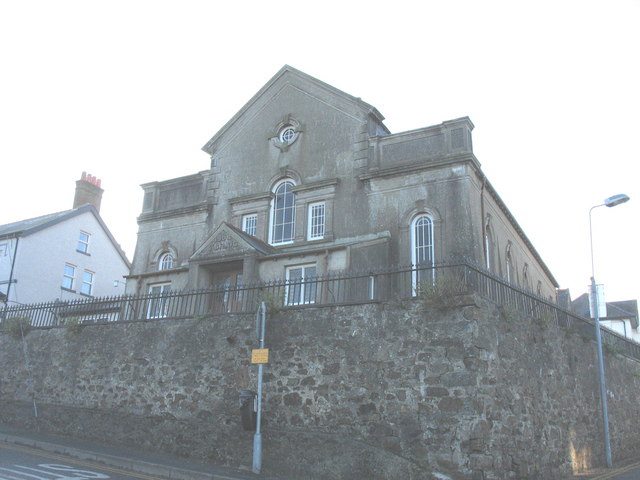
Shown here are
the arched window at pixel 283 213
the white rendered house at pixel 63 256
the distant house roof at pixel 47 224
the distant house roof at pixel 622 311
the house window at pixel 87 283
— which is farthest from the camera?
the distant house roof at pixel 622 311

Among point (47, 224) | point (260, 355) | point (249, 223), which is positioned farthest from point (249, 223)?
point (47, 224)

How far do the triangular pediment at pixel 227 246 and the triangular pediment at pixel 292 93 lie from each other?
5275 millimetres

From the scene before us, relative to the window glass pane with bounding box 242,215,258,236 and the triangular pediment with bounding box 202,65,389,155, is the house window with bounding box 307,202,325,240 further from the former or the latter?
the triangular pediment with bounding box 202,65,389,155

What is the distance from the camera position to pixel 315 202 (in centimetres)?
2105

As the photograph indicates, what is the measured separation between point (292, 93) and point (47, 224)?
55.1ft

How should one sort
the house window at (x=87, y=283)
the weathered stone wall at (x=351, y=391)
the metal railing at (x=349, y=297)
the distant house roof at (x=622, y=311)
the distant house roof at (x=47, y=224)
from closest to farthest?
the weathered stone wall at (x=351, y=391)
the metal railing at (x=349, y=297)
the distant house roof at (x=47, y=224)
the house window at (x=87, y=283)
the distant house roof at (x=622, y=311)

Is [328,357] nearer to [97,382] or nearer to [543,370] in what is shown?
[543,370]

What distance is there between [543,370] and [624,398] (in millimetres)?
9224

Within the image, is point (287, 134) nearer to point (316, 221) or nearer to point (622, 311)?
point (316, 221)

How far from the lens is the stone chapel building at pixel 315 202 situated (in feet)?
60.6

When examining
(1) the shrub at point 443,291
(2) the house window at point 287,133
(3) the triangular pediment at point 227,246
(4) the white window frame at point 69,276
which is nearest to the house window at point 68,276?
(4) the white window frame at point 69,276

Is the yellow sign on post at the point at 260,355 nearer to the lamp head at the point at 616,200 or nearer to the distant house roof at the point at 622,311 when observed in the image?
the lamp head at the point at 616,200

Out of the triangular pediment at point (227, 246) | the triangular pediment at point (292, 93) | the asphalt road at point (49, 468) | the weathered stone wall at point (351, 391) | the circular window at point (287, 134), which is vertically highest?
the triangular pediment at point (292, 93)

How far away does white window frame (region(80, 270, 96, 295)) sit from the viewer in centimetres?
3380
